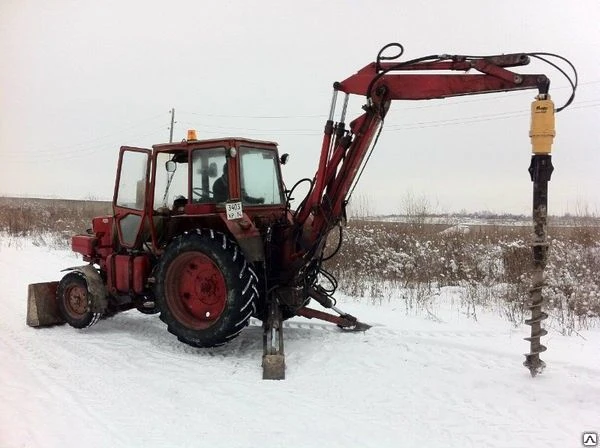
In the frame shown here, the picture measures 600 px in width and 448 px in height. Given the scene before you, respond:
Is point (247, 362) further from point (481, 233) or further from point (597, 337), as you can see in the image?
point (481, 233)

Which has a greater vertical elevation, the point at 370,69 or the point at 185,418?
the point at 370,69

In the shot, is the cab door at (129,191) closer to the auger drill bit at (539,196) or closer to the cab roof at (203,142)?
the cab roof at (203,142)

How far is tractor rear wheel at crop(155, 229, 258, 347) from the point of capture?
5.31 m

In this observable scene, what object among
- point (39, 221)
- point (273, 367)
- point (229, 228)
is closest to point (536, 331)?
point (273, 367)

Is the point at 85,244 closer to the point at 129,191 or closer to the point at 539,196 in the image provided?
the point at 129,191

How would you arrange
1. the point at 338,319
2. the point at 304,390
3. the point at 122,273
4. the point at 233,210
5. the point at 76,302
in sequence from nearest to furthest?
the point at 304,390
the point at 233,210
the point at 338,319
the point at 122,273
the point at 76,302

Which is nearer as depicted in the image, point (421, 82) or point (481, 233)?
point (421, 82)

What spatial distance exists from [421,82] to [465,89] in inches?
16.6

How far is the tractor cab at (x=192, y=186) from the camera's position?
577cm

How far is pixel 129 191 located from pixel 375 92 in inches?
132

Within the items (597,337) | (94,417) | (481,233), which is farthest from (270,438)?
(481,233)

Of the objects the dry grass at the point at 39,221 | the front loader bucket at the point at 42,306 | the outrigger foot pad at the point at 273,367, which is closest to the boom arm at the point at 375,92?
the outrigger foot pad at the point at 273,367

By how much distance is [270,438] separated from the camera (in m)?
3.48

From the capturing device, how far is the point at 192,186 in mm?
5949
